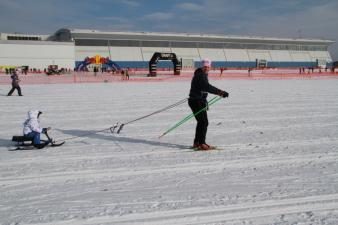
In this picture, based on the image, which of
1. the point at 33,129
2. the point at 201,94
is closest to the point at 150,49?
the point at 33,129

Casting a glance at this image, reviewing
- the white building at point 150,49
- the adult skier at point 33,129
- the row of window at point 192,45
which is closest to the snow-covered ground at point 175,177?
the adult skier at point 33,129

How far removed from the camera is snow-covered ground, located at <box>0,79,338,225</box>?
12.9 ft

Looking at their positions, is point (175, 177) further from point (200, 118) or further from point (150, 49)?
point (150, 49)

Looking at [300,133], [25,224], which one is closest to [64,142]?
[25,224]

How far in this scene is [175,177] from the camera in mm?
5195

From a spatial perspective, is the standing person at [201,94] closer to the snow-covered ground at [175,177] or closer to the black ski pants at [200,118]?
the black ski pants at [200,118]

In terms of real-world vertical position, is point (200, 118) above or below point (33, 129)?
above

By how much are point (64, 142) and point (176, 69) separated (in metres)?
35.1

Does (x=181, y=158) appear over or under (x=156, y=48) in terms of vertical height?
under

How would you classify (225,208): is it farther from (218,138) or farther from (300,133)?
(300,133)

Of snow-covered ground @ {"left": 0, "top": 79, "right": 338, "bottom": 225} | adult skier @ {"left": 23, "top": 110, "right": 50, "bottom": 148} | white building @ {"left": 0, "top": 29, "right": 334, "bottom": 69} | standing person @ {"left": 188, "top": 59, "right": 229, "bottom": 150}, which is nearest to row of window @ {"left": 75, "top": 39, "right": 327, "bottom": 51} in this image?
white building @ {"left": 0, "top": 29, "right": 334, "bottom": 69}

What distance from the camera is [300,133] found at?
27.6ft

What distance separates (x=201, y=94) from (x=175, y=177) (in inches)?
76.3

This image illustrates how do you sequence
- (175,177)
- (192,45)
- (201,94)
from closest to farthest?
(175,177), (201,94), (192,45)
